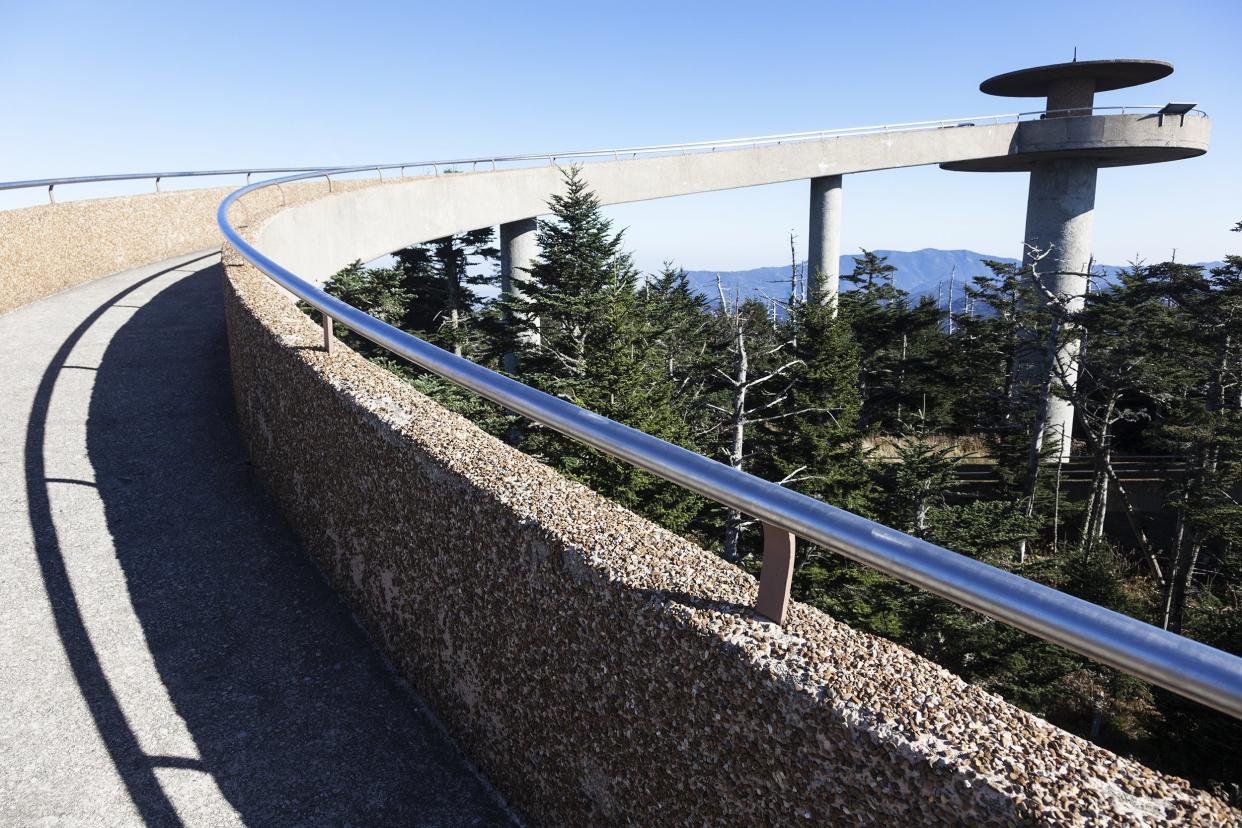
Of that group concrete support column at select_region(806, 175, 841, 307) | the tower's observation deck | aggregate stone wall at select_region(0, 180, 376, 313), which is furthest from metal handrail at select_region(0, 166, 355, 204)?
the tower's observation deck

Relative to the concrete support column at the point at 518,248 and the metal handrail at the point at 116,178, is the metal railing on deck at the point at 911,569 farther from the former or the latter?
the concrete support column at the point at 518,248

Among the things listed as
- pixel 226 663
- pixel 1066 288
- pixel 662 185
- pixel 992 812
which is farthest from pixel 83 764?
pixel 1066 288

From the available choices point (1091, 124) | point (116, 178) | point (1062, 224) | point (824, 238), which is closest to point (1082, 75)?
point (1091, 124)

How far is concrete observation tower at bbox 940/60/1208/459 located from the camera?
129 ft

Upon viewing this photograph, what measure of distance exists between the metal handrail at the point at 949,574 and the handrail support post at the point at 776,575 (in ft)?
0.17

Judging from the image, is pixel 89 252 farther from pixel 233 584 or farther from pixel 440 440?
pixel 440 440

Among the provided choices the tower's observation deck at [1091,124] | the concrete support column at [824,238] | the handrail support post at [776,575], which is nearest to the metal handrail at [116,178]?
the handrail support post at [776,575]

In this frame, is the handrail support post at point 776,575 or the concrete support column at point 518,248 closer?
the handrail support post at point 776,575

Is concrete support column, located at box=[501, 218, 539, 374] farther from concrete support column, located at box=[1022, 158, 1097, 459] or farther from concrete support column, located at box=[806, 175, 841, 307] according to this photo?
concrete support column, located at box=[1022, 158, 1097, 459]

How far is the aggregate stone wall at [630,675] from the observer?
5.07ft

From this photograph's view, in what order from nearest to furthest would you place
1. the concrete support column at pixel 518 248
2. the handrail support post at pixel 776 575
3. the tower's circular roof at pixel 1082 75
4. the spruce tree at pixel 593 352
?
1. the handrail support post at pixel 776 575
2. the spruce tree at pixel 593 352
3. the concrete support column at pixel 518 248
4. the tower's circular roof at pixel 1082 75

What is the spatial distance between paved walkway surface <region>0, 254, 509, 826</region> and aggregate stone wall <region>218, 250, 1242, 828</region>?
0.78 ft

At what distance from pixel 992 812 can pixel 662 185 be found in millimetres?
31146

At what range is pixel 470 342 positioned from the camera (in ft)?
112
